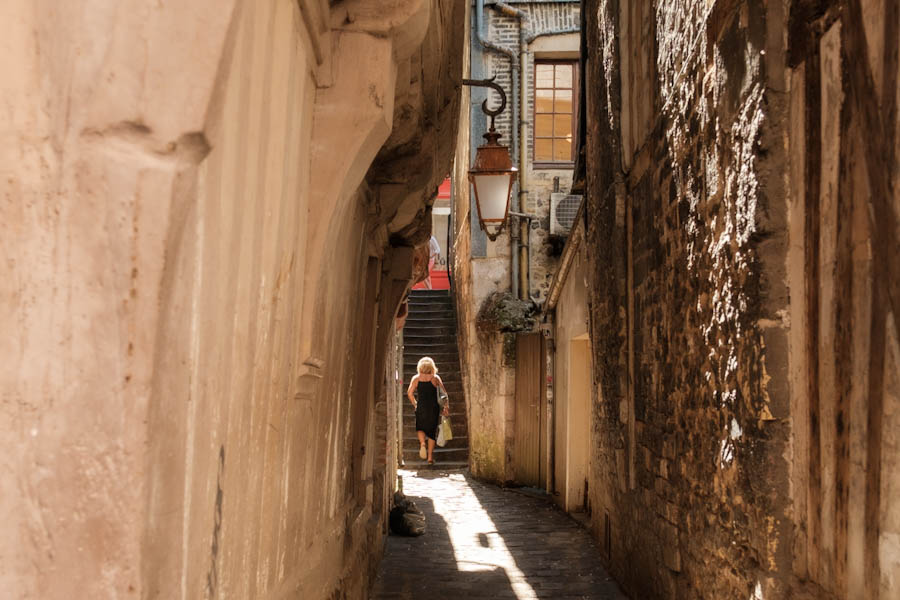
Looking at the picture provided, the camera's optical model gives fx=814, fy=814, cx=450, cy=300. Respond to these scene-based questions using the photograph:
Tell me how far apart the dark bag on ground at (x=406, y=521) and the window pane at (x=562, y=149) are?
6939mm

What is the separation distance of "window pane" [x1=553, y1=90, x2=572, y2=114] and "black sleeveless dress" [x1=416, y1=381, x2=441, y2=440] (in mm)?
4925

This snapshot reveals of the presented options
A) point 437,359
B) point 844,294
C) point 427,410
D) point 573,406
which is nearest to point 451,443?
point 427,410

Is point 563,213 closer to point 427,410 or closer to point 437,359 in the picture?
point 427,410

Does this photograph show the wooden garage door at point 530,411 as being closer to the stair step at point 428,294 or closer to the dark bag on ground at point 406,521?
the dark bag on ground at point 406,521

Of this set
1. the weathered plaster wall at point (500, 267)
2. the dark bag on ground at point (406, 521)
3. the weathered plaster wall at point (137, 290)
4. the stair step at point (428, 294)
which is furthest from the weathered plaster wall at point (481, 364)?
the weathered plaster wall at point (137, 290)

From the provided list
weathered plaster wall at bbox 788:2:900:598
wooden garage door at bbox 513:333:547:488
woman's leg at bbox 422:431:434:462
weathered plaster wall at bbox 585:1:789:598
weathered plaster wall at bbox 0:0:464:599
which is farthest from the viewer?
woman's leg at bbox 422:431:434:462

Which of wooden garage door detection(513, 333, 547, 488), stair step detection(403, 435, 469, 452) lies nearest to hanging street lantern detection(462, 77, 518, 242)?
wooden garage door detection(513, 333, 547, 488)

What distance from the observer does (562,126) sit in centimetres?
1295

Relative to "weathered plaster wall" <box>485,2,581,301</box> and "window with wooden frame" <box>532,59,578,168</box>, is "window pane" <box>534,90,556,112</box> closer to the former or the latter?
"window with wooden frame" <box>532,59,578,168</box>

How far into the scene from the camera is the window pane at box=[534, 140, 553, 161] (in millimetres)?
12844

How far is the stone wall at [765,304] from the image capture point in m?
2.40

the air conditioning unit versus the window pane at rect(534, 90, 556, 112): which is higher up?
the window pane at rect(534, 90, 556, 112)

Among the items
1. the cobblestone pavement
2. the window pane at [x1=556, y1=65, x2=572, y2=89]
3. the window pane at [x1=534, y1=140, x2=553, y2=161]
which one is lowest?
the cobblestone pavement

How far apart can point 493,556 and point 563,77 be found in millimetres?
8492
